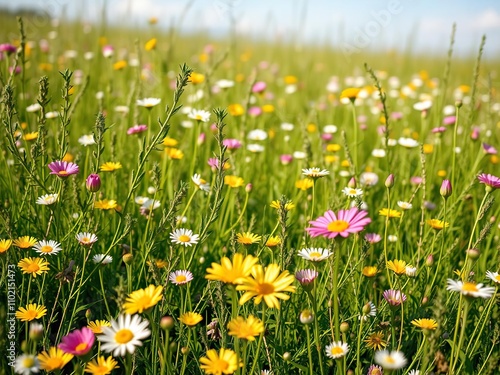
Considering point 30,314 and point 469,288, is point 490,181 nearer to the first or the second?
point 469,288

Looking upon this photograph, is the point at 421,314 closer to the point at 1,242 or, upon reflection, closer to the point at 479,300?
the point at 479,300

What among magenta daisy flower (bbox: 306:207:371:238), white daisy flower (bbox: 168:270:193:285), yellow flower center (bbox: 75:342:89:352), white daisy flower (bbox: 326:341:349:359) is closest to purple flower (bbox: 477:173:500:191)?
magenta daisy flower (bbox: 306:207:371:238)

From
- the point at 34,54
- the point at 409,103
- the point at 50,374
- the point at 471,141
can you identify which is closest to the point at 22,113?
the point at 34,54

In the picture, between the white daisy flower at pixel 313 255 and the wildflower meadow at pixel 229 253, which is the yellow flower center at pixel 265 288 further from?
the white daisy flower at pixel 313 255

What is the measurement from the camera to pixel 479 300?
145 cm

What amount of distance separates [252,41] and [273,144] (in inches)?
225

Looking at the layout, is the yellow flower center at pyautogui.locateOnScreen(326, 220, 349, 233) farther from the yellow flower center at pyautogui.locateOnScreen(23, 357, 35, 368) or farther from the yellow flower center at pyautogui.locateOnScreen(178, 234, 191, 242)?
the yellow flower center at pyautogui.locateOnScreen(23, 357, 35, 368)

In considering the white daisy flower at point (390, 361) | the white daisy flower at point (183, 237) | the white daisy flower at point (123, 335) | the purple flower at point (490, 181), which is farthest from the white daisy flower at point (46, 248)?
the purple flower at point (490, 181)

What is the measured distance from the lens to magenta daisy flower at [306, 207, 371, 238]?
3.08ft

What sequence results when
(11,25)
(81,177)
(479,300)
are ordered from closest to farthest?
(479,300) < (81,177) < (11,25)

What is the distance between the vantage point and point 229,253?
1.66m

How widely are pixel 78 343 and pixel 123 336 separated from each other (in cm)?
11

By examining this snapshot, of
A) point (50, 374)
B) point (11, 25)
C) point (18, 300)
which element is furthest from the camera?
point (11, 25)

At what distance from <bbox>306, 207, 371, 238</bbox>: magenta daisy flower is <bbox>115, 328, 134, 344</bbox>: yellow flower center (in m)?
0.42
